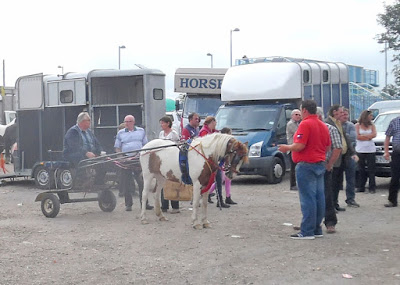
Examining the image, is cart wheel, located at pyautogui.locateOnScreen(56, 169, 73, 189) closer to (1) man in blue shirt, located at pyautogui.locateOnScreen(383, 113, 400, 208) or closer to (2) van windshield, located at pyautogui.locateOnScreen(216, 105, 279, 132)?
(2) van windshield, located at pyautogui.locateOnScreen(216, 105, 279, 132)

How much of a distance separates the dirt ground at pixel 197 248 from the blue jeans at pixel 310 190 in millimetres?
265

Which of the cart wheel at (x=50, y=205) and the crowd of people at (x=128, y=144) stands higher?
the crowd of people at (x=128, y=144)

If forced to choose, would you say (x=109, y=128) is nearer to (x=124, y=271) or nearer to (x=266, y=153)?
(x=266, y=153)

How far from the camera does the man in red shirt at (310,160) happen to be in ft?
32.4

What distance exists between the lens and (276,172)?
60.2ft

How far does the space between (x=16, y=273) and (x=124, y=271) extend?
1.24 meters

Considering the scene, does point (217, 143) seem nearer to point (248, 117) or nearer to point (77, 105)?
point (248, 117)

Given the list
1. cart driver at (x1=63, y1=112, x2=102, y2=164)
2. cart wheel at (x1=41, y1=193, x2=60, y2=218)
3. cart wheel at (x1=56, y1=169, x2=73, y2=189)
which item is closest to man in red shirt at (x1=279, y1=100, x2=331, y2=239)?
cart driver at (x1=63, y1=112, x2=102, y2=164)

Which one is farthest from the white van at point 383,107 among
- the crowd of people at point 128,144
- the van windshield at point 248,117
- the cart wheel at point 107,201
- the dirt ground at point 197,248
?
the cart wheel at point 107,201

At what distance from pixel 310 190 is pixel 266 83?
956 centimetres

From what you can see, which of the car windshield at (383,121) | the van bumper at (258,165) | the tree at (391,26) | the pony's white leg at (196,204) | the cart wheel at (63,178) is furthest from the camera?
the tree at (391,26)

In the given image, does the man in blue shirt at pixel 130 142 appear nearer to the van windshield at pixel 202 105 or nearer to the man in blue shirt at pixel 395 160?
the man in blue shirt at pixel 395 160

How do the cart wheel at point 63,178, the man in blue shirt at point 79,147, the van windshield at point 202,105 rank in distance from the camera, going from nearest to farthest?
the man in blue shirt at point 79,147, the cart wheel at point 63,178, the van windshield at point 202,105

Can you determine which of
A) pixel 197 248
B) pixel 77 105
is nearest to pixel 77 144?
pixel 197 248
